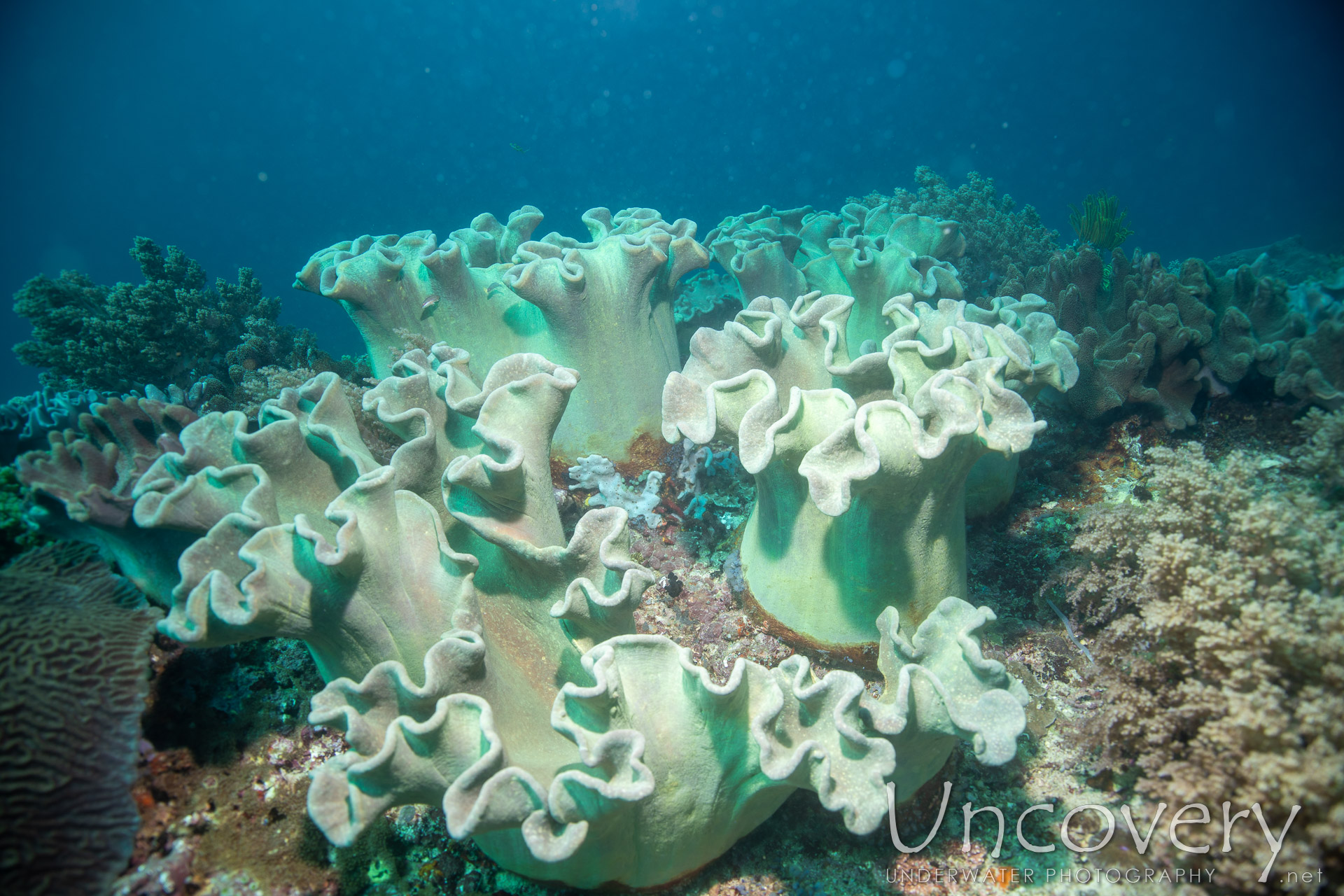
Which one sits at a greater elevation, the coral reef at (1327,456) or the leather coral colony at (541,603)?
the coral reef at (1327,456)

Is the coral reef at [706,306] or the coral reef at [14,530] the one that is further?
the coral reef at [706,306]

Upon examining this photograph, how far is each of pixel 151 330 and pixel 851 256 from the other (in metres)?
7.34

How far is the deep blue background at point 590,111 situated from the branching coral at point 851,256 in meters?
59.8

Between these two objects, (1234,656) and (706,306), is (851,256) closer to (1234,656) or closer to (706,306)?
(706,306)

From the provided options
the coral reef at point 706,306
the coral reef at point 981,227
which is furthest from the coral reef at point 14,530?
the coral reef at point 981,227

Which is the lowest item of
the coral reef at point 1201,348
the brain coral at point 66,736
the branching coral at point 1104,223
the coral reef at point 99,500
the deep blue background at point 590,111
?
the brain coral at point 66,736

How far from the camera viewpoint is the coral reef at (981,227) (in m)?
6.93

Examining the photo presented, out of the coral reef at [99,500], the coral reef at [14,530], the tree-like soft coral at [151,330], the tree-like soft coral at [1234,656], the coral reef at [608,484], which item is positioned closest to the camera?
the tree-like soft coral at [1234,656]

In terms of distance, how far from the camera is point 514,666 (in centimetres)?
262

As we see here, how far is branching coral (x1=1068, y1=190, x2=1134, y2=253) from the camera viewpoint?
944cm

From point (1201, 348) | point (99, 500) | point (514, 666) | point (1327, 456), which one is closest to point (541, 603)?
point (514, 666)

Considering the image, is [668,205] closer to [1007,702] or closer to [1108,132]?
[1108,132]

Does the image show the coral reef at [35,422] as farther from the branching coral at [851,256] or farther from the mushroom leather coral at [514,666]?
the branching coral at [851,256]

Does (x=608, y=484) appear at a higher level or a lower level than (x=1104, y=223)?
lower
